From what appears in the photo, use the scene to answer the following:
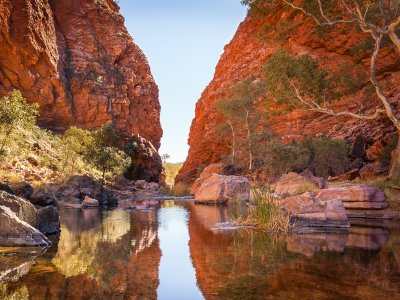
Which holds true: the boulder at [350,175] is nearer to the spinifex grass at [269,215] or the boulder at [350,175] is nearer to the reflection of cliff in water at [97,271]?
the spinifex grass at [269,215]

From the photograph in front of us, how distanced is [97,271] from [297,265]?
107 inches

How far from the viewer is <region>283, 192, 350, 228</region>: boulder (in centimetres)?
971

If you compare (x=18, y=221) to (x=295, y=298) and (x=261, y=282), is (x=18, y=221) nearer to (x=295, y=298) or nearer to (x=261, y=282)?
(x=261, y=282)

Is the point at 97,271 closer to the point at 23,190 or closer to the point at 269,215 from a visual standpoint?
the point at 269,215

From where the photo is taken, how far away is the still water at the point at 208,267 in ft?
13.0

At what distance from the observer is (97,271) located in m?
4.99

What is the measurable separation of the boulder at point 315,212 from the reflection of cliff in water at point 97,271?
392cm

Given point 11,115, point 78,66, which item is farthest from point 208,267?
point 78,66

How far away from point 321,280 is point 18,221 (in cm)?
555

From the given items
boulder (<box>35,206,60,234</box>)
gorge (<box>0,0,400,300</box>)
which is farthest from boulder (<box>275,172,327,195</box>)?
boulder (<box>35,206,60,234</box>)

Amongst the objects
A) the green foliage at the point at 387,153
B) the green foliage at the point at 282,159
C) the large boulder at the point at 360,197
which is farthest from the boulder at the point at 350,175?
the large boulder at the point at 360,197

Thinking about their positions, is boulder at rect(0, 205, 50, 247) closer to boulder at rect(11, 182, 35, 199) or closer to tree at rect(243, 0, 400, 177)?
boulder at rect(11, 182, 35, 199)

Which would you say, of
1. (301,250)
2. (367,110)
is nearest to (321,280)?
(301,250)

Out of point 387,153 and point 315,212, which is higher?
point 387,153
